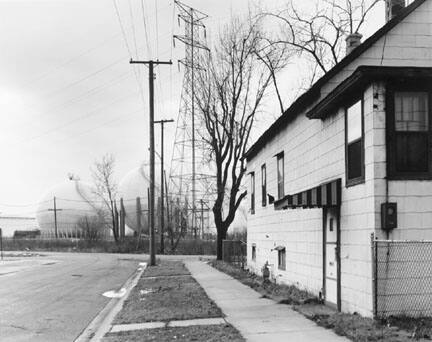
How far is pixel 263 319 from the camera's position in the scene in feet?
35.7

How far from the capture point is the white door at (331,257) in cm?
1172

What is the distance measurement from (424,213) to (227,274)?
13.9 m

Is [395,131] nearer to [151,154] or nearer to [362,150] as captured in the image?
[362,150]

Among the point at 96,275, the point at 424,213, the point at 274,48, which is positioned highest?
the point at 274,48

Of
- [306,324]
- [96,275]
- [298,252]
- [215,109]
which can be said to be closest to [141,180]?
[215,109]

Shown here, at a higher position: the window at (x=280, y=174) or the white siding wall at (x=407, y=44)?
the white siding wall at (x=407, y=44)

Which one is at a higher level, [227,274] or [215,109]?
[215,109]

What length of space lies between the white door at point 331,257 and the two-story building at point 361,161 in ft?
0.07

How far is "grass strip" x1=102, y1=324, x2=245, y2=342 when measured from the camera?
9125mm

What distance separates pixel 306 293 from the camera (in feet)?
45.7

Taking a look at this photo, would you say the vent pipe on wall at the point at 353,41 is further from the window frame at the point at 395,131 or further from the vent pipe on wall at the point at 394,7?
the window frame at the point at 395,131

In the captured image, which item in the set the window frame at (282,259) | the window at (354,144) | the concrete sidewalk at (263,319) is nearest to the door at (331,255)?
the concrete sidewalk at (263,319)

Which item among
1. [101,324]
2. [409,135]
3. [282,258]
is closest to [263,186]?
[282,258]

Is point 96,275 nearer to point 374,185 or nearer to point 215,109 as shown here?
point 215,109
